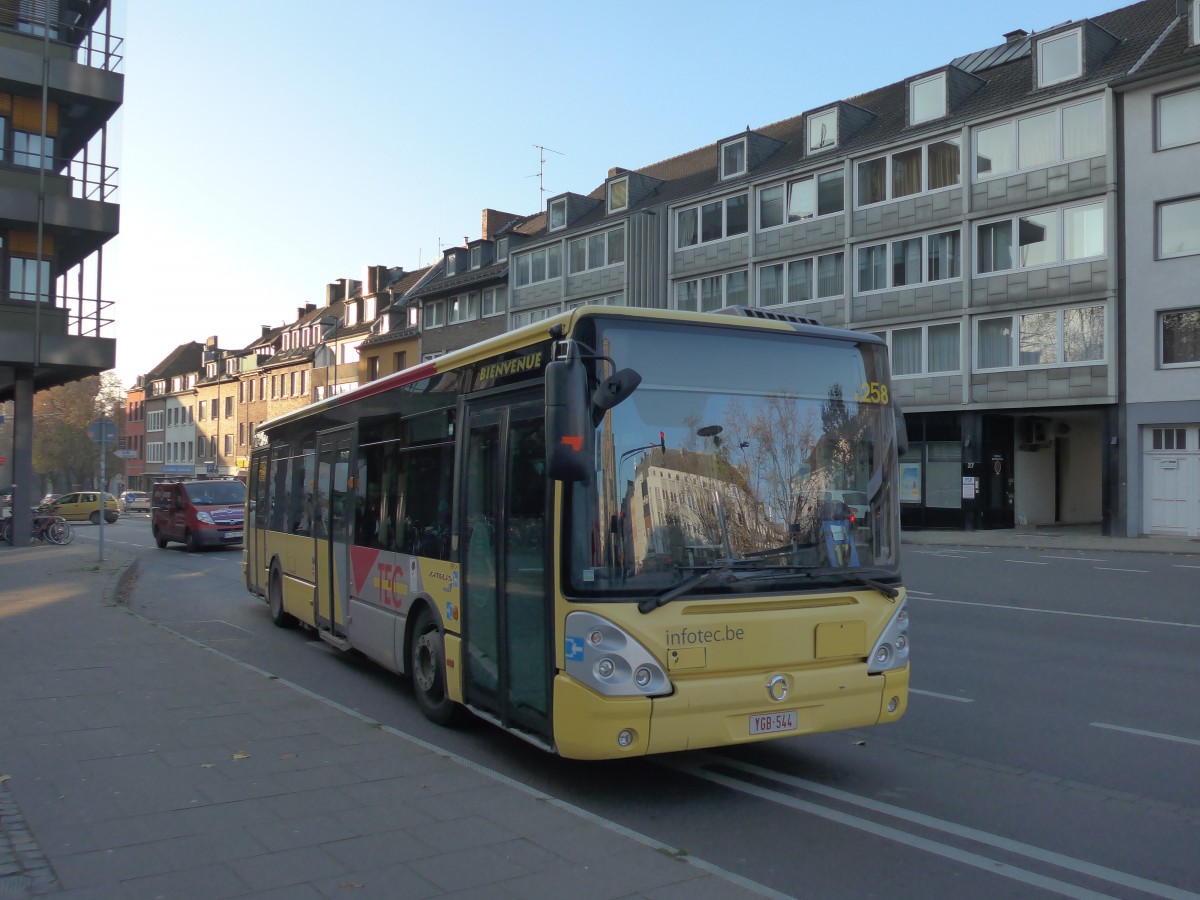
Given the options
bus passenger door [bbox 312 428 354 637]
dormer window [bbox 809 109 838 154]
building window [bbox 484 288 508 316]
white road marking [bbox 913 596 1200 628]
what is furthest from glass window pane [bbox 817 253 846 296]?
bus passenger door [bbox 312 428 354 637]

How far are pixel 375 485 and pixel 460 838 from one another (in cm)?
483

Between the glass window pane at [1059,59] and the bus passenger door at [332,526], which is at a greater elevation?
the glass window pane at [1059,59]

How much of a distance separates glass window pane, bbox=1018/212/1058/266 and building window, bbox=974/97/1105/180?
155 cm

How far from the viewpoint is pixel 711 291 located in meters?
43.3

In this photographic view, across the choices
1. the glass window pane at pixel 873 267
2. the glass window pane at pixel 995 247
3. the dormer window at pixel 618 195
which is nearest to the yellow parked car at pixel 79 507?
the dormer window at pixel 618 195

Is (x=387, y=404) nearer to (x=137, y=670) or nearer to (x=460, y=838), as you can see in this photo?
(x=137, y=670)

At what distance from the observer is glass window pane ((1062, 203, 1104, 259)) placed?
30656 mm

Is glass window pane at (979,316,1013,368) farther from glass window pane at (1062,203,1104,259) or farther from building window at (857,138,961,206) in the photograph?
building window at (857,138,961,206)

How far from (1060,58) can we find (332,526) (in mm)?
29715


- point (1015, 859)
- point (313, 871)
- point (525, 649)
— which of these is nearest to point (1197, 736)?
point (1015, 859)

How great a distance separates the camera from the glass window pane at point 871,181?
36.7 meters

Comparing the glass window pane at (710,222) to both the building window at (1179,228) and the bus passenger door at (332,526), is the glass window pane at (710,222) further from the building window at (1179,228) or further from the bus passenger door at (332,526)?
the bus passenger door at (332,526)

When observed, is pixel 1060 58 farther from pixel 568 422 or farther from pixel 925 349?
pixel 568 422

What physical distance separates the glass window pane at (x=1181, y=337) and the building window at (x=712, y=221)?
16374mm
